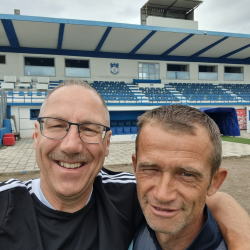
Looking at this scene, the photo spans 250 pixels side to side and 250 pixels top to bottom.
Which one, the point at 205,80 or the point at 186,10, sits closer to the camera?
the point at 205,80

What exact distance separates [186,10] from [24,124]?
2725 cm

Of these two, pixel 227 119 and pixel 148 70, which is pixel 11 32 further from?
pixel 227 119

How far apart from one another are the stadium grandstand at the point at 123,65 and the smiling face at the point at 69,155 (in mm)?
13052

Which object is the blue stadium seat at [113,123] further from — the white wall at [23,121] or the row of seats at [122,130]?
the white wall at [23,121]

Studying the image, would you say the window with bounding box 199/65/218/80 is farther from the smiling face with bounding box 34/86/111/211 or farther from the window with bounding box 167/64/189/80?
the smiling face with bounding box 34/86/111/211

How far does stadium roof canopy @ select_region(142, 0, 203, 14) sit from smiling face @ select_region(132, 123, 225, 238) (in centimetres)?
3087

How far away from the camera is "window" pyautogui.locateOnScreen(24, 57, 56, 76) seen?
19.9 meters

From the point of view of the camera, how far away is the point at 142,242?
50.6 inches

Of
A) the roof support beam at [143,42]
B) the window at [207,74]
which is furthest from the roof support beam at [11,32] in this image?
the window at [207,74]

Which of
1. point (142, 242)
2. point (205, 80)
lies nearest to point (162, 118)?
point (142, 242)

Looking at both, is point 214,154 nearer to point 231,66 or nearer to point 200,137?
point 200,137

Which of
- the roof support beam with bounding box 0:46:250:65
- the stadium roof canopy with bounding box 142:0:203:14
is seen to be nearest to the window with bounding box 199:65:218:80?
the roof support beam with bounding box 0:46:250:65

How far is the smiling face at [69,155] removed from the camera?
1.33 m

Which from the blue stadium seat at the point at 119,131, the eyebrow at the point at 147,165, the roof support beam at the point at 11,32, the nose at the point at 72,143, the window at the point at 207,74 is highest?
the roof support beam at the point at 11,32
